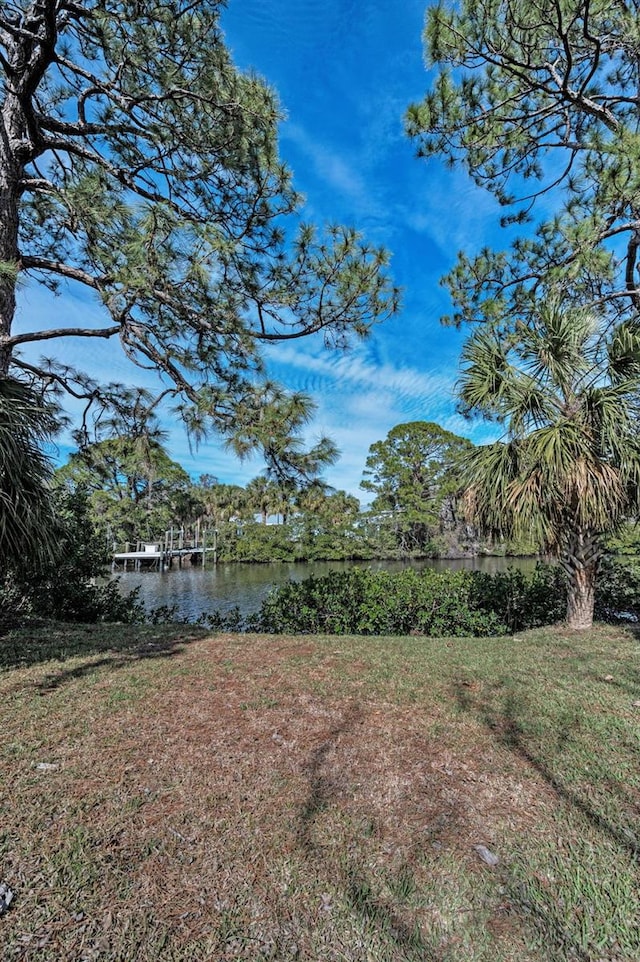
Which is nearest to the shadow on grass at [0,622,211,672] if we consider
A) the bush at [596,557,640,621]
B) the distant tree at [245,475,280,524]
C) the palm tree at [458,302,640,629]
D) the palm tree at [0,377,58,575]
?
the palm tree at [0,377,58,575]

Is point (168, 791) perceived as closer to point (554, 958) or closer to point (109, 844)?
point (109, 844)

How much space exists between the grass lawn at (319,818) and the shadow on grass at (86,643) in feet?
1.37

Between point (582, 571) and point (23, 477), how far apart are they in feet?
21.4

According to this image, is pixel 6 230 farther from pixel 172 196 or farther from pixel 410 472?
pixel 410 472

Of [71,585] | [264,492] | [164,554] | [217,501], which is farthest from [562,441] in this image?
[217,501]

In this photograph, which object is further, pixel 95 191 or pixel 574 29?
pixel 574 29

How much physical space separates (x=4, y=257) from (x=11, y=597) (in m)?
4.48

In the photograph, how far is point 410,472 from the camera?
27625 millimetres

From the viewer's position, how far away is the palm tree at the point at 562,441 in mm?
4766

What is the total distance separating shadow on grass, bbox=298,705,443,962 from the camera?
1.29 meters

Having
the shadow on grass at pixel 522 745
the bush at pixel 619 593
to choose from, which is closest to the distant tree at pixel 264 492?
the shadow on grass at pixel 522 745

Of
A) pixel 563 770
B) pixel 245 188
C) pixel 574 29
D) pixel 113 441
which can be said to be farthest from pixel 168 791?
pixel 574 29

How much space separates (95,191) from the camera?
382cm

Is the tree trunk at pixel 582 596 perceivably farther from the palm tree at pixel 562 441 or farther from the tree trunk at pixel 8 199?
the tree trunk at pixel 8 199
